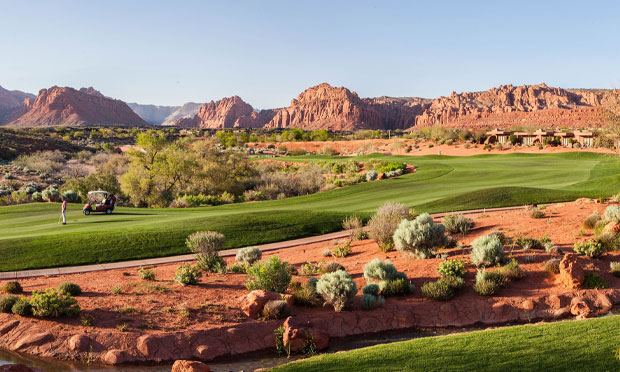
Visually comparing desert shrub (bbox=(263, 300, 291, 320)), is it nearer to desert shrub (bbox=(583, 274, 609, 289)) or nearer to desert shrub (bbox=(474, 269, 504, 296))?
desert shrub (bbox=(474, 269, 504, 296))

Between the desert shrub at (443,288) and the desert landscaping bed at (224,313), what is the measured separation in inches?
5.8

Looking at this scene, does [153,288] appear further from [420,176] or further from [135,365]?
[420,176]

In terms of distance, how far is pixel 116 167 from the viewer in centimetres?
4566

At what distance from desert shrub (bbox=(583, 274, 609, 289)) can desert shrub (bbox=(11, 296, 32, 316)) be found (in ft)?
40.6

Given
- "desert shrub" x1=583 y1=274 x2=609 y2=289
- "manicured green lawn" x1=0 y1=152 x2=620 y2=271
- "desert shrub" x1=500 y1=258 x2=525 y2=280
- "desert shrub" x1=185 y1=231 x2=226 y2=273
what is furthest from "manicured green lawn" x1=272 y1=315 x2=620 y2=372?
"manicured green lawn" x1=0 y1=152 x2=620 y2=271

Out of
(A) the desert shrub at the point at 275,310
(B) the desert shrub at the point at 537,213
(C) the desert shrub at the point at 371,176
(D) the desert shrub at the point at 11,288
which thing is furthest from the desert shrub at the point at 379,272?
(C) the desert shrub at the point at 371,176

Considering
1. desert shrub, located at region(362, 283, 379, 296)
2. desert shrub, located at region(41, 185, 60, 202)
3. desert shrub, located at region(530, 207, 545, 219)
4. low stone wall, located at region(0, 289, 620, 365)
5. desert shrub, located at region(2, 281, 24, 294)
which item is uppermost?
desert shrub, located at region(530, 207, 545, 219)

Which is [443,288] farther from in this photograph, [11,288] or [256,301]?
[11,288]

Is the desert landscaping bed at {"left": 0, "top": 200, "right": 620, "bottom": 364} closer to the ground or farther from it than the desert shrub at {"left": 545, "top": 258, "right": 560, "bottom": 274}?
closer to the ground

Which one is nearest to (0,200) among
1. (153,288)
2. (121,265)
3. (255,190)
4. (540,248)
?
(255,190)

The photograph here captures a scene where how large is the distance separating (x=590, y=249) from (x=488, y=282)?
372cm

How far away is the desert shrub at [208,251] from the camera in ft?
46.8

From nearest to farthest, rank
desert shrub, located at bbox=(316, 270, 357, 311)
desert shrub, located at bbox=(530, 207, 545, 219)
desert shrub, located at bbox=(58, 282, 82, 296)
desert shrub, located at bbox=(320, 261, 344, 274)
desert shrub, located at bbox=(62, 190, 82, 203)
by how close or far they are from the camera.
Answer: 1. desert shrub, located at bbox=(316, 270, 357, 311)
2. desert shrub, located at bbox=(58, 282, 82, 296)
3. desert shrub, located at bbox=(320, 261, 344, 274)
4. desert shrub, located at bbox=(530, 207, 545, 219)
5. desert shrub, located at bbox=(62, 190, 82, 203)

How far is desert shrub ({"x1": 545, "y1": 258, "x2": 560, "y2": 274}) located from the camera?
12086mm
